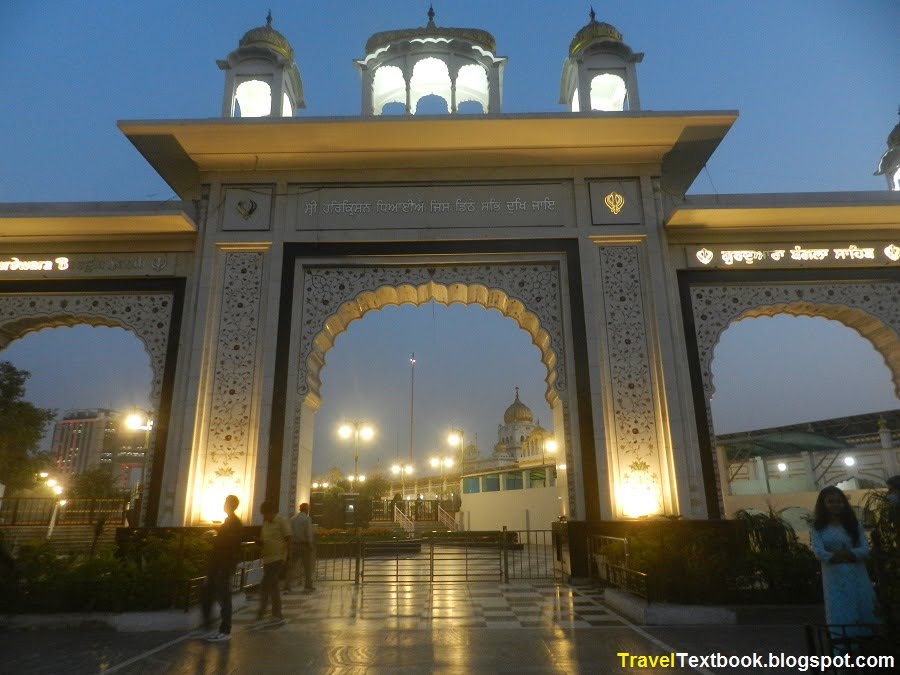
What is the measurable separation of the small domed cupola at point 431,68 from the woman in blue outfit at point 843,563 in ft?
23.1

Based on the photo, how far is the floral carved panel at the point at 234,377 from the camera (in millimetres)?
7328

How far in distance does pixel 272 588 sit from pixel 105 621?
3.94 ft

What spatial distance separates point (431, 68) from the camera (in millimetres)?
8961

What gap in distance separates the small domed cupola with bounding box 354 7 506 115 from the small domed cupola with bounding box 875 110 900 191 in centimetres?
617

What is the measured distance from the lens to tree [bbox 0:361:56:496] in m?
20.1

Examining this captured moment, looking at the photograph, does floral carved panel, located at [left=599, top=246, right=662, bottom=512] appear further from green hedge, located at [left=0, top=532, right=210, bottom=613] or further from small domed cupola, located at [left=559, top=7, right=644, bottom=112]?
green hedge, located at [left=0, top=532, right=210, bottom=613]

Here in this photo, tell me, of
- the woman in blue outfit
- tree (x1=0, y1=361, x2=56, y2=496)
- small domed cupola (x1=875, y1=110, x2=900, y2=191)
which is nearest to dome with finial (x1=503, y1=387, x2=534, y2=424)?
tree (x1=0, y1=361, x2=56, y2=496)

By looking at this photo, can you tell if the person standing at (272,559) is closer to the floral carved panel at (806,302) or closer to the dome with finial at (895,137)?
the floral carved panel at (806,302)

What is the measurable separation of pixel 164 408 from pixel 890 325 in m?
9.50

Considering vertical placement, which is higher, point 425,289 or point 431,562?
point 425,289

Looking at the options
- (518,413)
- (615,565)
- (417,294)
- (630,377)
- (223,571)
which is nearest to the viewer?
(223,571)

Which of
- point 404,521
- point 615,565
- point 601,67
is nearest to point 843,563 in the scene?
point 615,565

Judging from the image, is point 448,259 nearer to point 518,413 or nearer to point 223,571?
point 223,571

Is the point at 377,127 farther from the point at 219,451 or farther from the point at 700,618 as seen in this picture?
the point at 700,618
